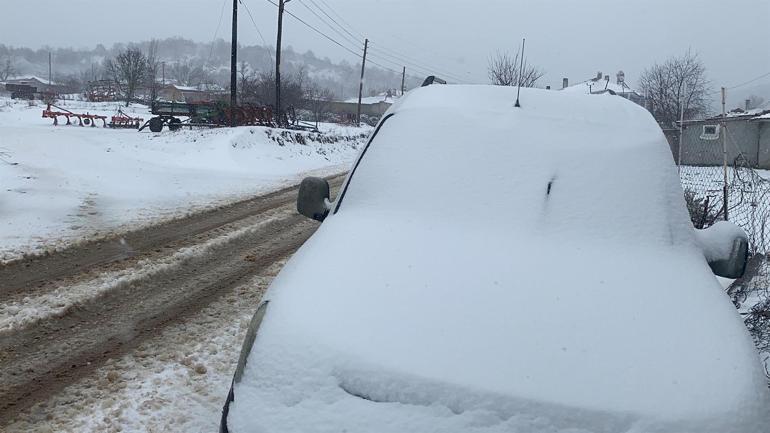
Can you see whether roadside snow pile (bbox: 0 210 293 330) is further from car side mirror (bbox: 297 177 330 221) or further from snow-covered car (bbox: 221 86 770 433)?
snow-covered car (bbox: 221 86 770 433)

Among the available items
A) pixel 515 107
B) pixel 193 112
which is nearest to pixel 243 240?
pixel 515 107

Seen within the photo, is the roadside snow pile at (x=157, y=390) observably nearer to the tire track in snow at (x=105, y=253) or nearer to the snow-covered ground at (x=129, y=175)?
the tire track in snow at (x=105, y=253)

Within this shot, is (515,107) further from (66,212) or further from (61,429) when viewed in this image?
(66,212)

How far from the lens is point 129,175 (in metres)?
12.6

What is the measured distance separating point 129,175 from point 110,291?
27.3ft

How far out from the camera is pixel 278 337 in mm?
1977

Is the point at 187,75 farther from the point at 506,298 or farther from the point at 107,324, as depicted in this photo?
the point at 506,298

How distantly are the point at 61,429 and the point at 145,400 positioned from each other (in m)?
0.44

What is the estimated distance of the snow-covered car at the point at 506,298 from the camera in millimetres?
1753

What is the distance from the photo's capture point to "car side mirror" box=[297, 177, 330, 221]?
11.2 ft

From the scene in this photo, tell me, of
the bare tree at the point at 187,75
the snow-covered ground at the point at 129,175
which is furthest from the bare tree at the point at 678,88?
the bare tree at the point at 187,75

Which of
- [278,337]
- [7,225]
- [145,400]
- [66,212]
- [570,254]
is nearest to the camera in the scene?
[278,337]

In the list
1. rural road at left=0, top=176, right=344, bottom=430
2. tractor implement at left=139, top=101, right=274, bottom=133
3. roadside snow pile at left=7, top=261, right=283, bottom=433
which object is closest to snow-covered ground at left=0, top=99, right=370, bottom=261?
rural road at left=0, top=176, right=344, bottom=430

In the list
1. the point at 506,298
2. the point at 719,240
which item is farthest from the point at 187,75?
the point at 506,298
